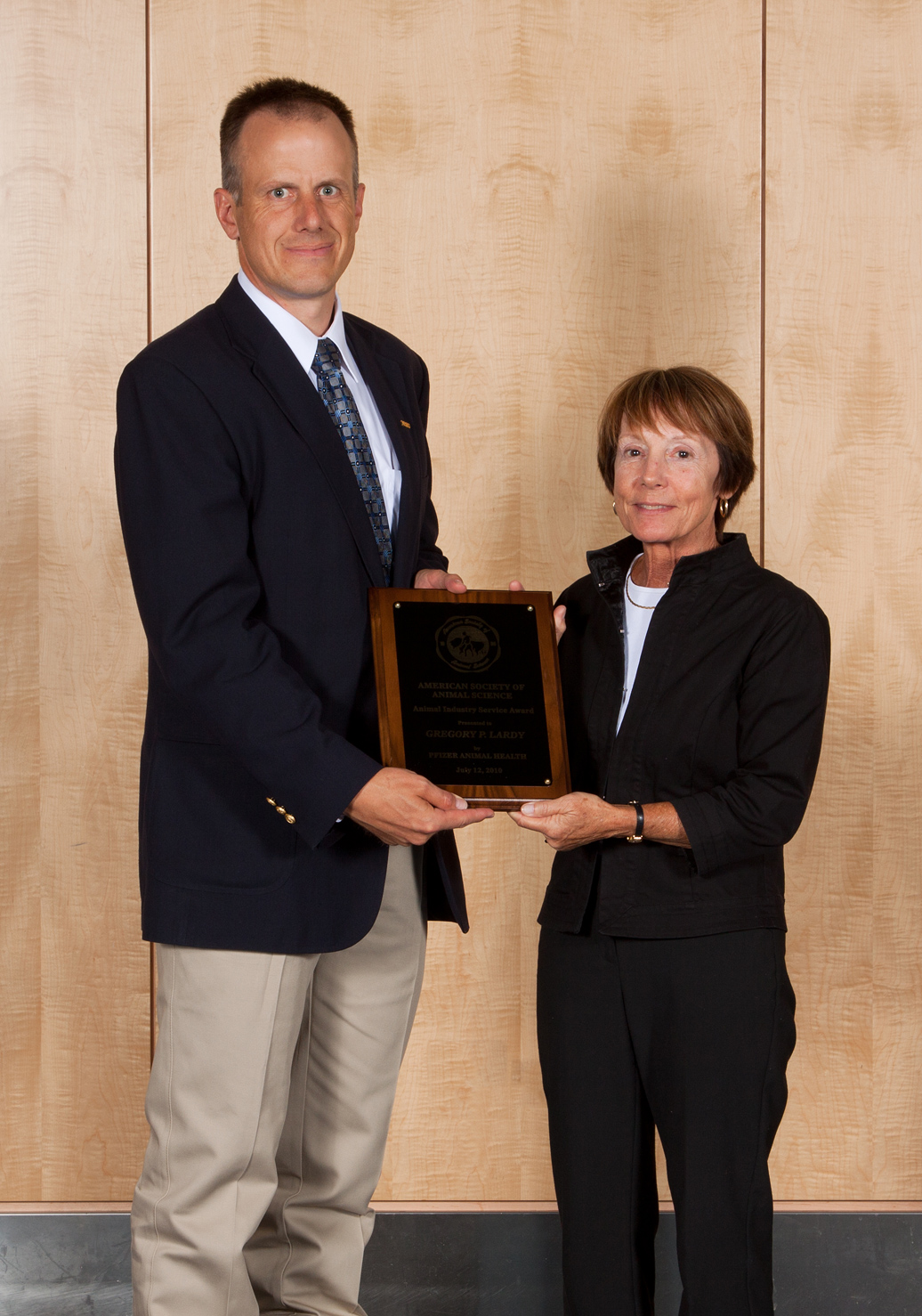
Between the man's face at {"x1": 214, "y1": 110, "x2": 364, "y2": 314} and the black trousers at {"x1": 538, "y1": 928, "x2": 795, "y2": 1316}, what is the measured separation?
1152 mm

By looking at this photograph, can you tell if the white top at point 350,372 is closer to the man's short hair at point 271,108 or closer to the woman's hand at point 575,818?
the man's short hair at point 271,108

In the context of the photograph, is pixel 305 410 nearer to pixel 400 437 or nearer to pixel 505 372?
pixel 400 437

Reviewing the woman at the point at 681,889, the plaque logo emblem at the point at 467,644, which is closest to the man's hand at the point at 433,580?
the plaque logo emblem at the point at 467,644

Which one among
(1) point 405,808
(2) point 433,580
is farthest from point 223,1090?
(2) point 433,580

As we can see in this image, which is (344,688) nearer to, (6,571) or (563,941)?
(563,941)

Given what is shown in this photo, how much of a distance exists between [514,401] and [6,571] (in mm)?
1271

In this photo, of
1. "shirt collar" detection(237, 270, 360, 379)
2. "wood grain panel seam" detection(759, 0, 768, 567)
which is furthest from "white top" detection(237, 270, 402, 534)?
"wood grain panel seam" detection(759, 0, 768, 567)

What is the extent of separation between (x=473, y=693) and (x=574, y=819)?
25 cm

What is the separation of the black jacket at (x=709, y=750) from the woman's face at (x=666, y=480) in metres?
0.08

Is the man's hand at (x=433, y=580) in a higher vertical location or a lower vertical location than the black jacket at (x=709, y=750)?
higher

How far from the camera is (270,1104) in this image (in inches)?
76.2

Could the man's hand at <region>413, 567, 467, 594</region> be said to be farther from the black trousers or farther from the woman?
the black trousers

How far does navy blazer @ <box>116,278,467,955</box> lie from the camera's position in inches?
70.3

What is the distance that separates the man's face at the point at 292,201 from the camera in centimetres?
194
